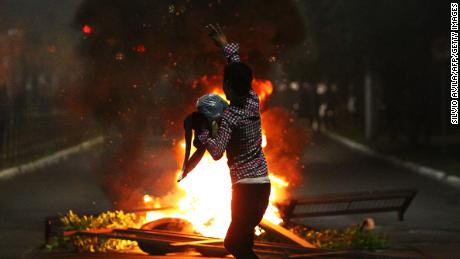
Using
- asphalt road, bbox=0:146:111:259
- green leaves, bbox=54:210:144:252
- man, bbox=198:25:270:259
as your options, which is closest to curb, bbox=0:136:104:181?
asphalt road, bbox=0:146:111:259

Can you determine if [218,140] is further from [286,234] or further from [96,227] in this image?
[96,227]

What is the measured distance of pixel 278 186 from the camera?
12711 millimetres

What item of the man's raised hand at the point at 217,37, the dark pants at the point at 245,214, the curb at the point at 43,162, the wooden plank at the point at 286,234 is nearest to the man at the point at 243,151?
the dark pants at the point at 245,214

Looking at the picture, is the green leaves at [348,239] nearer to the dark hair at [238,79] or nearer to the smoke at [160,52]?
the smoke at [160,52]

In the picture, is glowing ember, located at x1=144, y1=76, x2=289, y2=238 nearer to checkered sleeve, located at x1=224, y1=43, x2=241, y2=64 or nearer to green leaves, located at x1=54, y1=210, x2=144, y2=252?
green leaves, located at x1=54, y1=210, x2=144, y2=252

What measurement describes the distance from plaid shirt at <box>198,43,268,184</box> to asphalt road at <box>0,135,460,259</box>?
439 centimetres

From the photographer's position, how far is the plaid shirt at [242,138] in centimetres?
684

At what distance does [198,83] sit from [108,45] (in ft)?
3.91

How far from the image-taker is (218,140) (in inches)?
267

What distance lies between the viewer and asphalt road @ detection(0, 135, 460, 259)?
41.3ft

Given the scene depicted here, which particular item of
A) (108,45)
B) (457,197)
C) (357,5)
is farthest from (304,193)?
(357,5)

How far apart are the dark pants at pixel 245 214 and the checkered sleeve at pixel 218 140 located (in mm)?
315

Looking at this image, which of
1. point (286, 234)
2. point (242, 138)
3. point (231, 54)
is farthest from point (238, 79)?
point (286, 234)

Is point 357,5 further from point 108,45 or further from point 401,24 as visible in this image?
point 108,45
